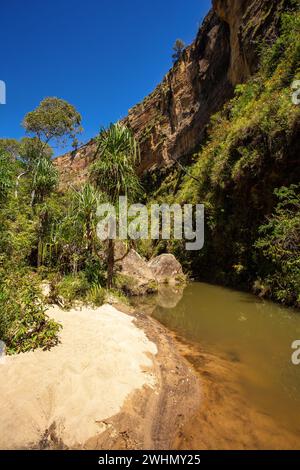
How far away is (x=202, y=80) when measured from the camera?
94.2 ft

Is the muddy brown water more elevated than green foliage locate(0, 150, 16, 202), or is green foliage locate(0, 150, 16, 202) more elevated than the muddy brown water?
green foliage locate(0, 150, 16, 202)

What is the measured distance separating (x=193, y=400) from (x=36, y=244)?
1241 centimetres

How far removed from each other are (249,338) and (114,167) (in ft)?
23.9

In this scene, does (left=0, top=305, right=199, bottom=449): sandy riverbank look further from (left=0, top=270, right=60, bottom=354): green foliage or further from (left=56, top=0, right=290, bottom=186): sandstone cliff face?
(left=56, top=0, right=290, bottom=186): sandstone cliff face

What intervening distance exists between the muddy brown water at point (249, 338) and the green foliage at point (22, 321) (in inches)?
126

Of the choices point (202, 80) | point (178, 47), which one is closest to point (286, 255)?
point (202, 80)

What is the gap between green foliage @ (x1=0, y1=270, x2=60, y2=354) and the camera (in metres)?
5.36

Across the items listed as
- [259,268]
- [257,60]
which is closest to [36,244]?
[259,268]

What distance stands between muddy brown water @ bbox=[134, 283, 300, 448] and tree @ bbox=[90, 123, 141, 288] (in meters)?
3.44

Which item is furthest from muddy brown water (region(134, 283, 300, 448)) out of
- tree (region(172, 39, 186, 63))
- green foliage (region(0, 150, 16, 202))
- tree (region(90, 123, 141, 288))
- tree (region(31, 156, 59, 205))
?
tree (region(172, 39, 186, 63))

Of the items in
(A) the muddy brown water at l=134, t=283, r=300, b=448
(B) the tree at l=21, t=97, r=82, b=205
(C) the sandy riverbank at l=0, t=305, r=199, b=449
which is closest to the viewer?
(C) the sandy riverbank at l=0, t=305, r=199, b=449

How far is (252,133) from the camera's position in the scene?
13.4m

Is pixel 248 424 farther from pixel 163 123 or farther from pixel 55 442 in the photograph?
pixel 163 123

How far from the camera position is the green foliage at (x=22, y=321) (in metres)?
5.36
